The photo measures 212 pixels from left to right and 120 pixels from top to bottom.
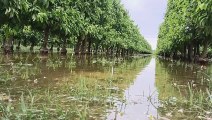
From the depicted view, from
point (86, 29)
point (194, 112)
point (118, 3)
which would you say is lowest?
point (194, 112)

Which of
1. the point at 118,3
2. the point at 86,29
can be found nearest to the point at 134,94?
the point at 86,29

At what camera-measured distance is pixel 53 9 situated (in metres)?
20.6

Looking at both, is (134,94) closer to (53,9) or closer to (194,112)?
(194,112)

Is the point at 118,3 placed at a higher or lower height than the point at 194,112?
higher

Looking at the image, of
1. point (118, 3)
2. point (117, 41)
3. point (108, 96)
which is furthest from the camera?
point (118, 3)

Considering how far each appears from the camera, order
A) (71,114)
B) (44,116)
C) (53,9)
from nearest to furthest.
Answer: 1. (44,116)
2. (71,114)
3. (53,9)

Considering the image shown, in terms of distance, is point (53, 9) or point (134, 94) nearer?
point (134, 94)

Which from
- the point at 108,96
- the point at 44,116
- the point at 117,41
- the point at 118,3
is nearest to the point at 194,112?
the point at 108,96

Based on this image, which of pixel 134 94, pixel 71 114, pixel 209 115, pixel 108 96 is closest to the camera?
pixel 71 114

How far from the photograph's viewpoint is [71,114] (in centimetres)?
555

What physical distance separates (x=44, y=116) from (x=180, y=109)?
8.60 feet

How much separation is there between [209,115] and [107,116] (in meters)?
1.69

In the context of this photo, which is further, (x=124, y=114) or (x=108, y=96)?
(x=108, y=96)

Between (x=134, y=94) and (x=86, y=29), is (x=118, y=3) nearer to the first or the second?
(x=86, y=29)
